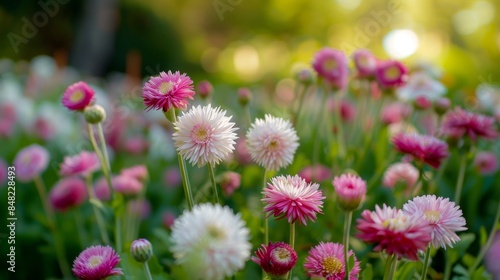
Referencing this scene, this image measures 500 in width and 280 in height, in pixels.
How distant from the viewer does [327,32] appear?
10938 mm

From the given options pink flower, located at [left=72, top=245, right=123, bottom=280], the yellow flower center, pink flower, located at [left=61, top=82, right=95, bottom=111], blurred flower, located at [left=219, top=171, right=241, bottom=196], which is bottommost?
the yellow flower center

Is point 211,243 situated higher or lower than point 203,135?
lower

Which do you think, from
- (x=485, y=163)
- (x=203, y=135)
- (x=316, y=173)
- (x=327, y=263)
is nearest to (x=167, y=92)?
(x=203, y=135)

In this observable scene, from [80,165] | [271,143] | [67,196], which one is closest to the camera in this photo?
[271,143]

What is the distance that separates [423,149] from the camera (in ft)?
3.47

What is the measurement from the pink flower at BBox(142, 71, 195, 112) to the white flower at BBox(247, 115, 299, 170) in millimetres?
124


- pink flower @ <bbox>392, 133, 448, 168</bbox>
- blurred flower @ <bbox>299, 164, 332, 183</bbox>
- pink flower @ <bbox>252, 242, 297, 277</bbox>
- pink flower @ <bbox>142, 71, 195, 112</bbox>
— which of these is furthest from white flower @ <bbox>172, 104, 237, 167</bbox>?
blurred flower @ <bbox>299, 164, 332, 183</bbox>

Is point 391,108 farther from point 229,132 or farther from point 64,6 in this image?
point 64,6

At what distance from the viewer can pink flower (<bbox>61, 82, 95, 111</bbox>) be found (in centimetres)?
110

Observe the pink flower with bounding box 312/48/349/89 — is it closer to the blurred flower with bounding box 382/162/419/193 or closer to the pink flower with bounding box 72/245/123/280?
the blurred flower with bounding box 382/162/419/193

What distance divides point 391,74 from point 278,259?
776 millimetres

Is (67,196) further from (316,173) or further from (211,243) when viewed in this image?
(211,243)

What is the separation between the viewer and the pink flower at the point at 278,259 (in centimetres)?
78

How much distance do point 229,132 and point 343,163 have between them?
2.54 feet
